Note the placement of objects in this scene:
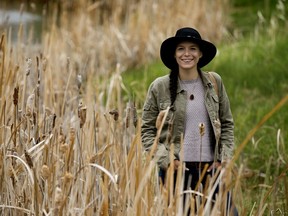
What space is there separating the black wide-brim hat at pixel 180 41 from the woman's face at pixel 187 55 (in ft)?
0.05

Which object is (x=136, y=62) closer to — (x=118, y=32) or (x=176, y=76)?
(x=118, y=32)

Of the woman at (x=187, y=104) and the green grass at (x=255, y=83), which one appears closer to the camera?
the woman at (x=187, y=104)

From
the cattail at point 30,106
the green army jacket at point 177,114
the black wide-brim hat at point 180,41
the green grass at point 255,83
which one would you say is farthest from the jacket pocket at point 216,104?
the green grass at point 255,83

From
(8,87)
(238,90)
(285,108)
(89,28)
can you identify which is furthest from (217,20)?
(8,87)

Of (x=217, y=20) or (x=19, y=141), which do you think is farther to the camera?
(x=217, y=20)

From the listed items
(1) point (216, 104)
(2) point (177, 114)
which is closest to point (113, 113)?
(2) point (177, 114)

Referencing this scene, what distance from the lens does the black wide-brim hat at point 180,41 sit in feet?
6.83

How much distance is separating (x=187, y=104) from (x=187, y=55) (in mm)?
163

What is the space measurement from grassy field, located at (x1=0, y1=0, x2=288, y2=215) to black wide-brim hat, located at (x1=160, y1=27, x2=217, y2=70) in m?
0.20

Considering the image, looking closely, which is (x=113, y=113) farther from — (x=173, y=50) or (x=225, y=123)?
(x=225, y=123)

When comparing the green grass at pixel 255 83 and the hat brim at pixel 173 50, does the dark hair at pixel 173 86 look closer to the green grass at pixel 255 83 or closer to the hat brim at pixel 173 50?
the hat brim at pixel 173 50

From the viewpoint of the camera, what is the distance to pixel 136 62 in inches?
243

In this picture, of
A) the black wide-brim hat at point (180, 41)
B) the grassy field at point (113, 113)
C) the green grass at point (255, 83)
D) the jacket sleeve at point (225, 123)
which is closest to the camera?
the grassy field at point (113, 113)

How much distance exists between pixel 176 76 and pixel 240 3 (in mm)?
7732
